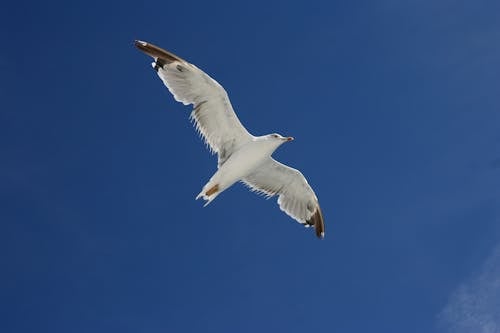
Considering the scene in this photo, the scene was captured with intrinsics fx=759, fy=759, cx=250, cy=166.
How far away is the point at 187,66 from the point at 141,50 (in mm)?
1284

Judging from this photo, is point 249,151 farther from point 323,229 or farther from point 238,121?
point 323,229

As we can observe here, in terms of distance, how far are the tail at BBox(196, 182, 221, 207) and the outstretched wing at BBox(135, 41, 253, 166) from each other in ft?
2.47

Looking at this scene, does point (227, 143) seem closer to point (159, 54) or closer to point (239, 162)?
point (239, 162)

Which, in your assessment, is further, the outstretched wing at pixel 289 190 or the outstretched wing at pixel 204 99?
the outstretched wing at pixel 289 190

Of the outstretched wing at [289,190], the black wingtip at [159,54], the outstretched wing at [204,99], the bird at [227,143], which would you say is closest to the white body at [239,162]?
the bird at [227,143]

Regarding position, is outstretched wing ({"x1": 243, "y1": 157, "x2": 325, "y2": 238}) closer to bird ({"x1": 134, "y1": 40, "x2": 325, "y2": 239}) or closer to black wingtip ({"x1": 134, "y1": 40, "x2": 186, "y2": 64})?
bird ({"x1": 134, "y1": 40, "x2": 325, "y2": 239})

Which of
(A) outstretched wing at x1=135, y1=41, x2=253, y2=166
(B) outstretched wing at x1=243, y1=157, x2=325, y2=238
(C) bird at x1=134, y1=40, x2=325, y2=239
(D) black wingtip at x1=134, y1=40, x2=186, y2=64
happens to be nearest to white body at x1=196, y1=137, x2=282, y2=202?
(C) bird at x1=134, y1=40, x2=325, y2=239

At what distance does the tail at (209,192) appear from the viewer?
2130 cm

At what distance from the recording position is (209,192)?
21391 millimetres

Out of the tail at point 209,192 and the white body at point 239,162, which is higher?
the white body at point 239,162

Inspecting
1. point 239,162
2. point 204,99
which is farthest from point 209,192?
point 204,99

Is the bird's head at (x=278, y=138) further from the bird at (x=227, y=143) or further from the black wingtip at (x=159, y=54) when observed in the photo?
the black wingtip at (x=159, y=54)

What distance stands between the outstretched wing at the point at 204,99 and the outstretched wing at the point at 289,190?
5.70 ft

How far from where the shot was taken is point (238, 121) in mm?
21156
